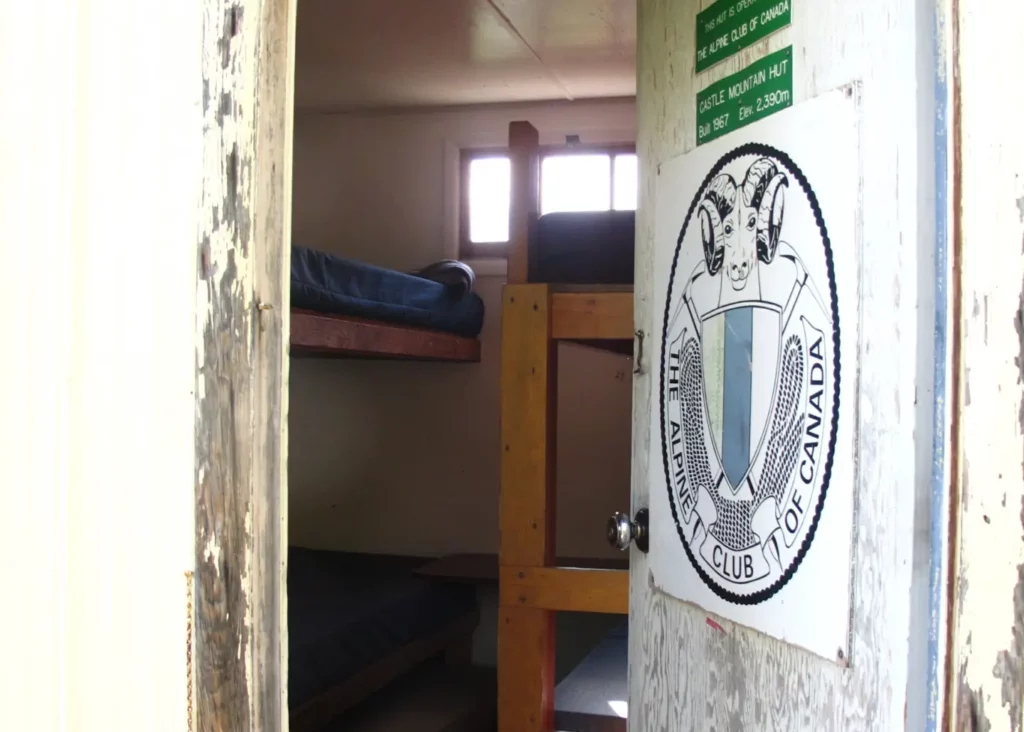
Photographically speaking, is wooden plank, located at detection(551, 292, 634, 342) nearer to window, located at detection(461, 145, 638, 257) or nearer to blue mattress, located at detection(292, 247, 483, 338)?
blue mattress, located at detection(292, 247, 483, 338)

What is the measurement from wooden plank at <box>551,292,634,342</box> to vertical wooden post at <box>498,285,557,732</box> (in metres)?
0.03

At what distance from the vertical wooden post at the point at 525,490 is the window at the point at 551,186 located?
70.5 inches

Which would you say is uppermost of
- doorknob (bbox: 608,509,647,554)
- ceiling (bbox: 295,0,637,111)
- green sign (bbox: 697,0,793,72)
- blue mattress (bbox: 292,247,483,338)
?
ceiling (bbox: 295,0,637,111)

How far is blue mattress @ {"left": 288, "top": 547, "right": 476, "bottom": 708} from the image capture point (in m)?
2.74

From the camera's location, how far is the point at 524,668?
7.18 ft

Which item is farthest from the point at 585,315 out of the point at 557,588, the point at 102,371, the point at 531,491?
the point at 102,371

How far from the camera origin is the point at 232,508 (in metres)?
0.75

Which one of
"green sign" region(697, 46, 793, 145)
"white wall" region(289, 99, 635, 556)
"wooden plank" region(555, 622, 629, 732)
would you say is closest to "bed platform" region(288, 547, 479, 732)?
"white wall" region(289, 99, 635, 556)

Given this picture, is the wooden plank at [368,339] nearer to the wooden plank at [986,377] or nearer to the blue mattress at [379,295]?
the blue mattress at [379,295]

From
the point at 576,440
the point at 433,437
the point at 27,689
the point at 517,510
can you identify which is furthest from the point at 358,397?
the point at 27,689

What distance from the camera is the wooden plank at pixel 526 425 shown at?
217 cm

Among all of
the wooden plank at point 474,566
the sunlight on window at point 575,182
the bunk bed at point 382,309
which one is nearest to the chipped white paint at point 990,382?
the bunk bed at point 382,309

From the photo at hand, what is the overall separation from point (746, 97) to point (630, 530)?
24.0 inches

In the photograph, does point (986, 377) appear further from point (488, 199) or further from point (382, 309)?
point (488, 199)
